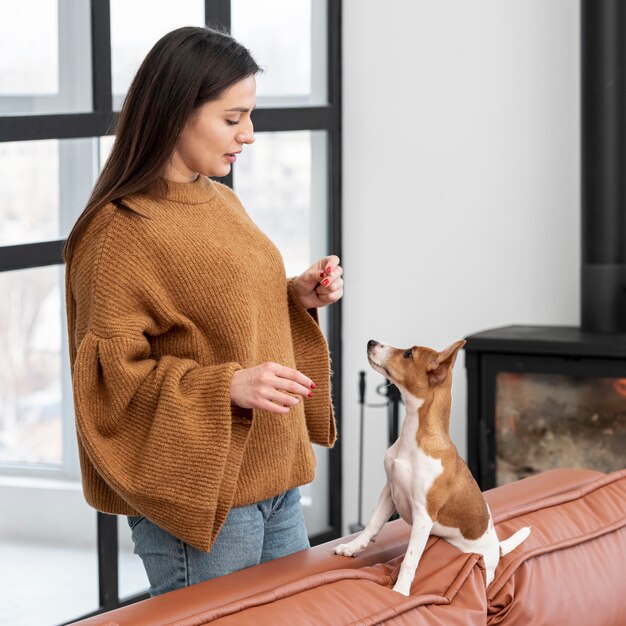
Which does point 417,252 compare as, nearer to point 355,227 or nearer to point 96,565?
point 355,227

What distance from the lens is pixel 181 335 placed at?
1576 millimetres

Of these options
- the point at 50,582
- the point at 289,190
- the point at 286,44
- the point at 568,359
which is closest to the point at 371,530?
the point at 50,582

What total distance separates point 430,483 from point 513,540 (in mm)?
139

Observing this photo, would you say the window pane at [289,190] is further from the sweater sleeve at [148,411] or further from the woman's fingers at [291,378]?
the woman's fingers at [291,378]

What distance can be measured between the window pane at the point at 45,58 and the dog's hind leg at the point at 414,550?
63.9 inches

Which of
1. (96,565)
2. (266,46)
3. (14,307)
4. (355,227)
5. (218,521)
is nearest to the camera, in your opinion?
(218,521)

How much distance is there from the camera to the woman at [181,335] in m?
1.50

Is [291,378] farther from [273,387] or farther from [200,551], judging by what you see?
[200,551]

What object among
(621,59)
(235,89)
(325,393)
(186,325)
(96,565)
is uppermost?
(621,59)

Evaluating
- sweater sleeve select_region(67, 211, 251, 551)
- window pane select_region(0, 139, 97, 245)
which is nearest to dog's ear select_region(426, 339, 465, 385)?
sweater sleeve select_region(67, 211, 251, 551)

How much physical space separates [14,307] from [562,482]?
1547 mm

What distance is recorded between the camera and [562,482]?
5.68 ft

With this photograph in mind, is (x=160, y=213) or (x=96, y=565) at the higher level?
(x=160, y=213)

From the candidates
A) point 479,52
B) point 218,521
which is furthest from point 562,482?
point 479,52
